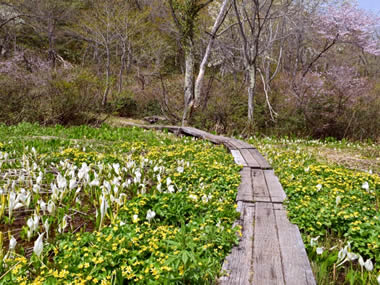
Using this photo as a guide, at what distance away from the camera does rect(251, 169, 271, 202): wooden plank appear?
381 centimetres

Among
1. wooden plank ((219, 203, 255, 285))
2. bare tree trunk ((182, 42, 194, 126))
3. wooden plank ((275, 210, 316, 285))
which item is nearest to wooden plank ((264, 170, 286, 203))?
wooden plank ((275, 210, 316, 285))

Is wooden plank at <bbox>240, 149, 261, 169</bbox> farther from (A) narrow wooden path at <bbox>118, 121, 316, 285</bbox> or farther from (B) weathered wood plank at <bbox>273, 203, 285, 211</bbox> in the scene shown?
(B) weathered wood plank at <bbox>273, 203, 285, 211</bbox>

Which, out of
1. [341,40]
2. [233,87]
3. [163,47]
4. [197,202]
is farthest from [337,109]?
[163,47]

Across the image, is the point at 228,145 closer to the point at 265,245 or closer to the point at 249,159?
the point at 249,159

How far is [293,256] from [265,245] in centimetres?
25

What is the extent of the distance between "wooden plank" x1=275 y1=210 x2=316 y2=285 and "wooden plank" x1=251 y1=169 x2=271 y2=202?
576mm

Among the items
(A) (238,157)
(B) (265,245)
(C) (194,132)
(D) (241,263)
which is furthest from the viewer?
(C) (194,132)

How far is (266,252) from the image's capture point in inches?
99.7

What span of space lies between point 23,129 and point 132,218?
7.55m

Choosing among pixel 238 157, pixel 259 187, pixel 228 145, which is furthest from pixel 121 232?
pixel 228 145

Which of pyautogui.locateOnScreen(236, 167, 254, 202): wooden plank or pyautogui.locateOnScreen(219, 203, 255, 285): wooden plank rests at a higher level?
pyautogui.locateOnScreen(236, 167, 254, 202): wooden plank

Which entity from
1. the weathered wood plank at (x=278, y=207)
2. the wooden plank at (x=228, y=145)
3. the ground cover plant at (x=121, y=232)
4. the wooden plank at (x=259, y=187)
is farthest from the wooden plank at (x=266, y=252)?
the wooden plank at (x=228, y=145)

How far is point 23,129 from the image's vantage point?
30.1ft

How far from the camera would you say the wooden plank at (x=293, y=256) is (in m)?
2.21
